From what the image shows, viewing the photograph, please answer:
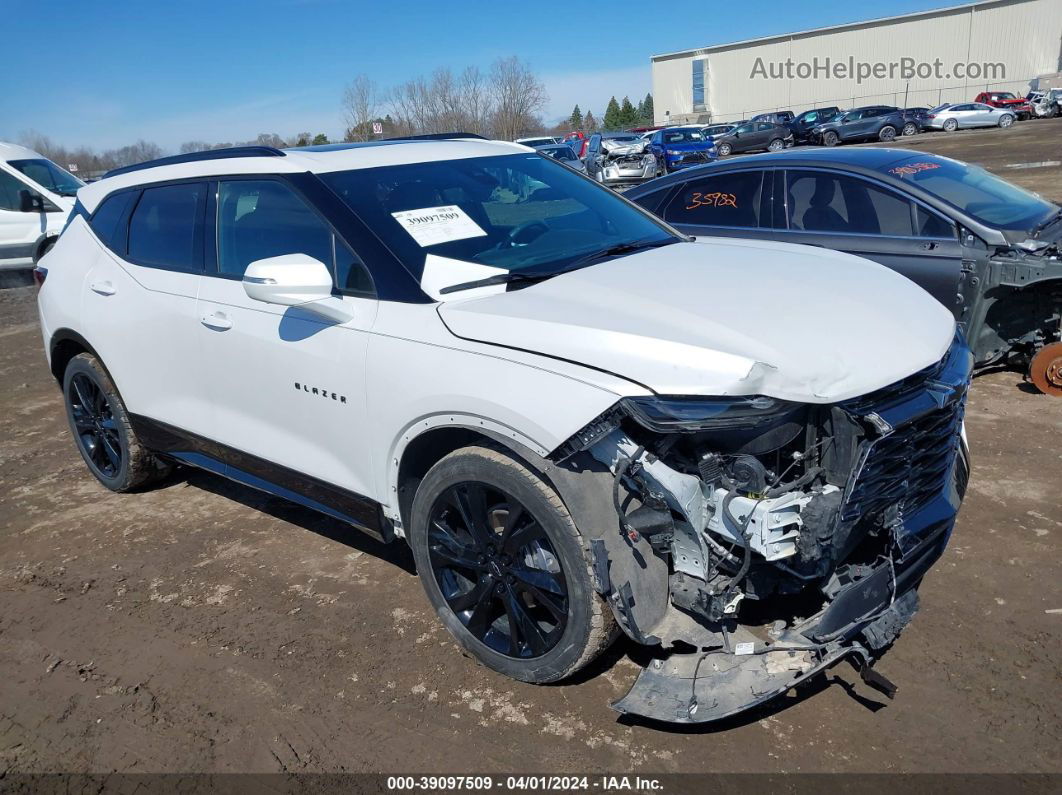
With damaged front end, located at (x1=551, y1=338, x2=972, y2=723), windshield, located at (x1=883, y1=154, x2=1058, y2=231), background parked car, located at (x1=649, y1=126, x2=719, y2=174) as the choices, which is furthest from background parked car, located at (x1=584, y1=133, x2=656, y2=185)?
damaged front end, located at (x1=551, y1=338, x2=972, y2=723)

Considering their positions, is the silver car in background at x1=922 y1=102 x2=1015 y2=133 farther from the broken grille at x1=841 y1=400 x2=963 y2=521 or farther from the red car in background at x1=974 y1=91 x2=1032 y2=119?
the broken grille at x1=841 y1=400 x2=963 y2=521

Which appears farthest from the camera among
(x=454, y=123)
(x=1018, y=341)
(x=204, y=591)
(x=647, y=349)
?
(x=454, y=123)

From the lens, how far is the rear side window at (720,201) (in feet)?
21.1

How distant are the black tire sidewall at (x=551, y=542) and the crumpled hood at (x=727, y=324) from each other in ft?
1.42

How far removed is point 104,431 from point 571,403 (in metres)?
3.64

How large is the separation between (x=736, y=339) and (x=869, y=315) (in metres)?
0.62

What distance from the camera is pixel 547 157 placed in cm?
456

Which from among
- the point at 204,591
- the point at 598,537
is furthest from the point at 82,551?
the point at 598,537

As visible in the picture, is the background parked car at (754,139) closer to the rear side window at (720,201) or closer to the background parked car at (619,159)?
the background parked car at (619,159)

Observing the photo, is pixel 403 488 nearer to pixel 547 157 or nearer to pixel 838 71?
pixel 547 157

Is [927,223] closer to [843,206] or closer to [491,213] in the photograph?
[843,206]

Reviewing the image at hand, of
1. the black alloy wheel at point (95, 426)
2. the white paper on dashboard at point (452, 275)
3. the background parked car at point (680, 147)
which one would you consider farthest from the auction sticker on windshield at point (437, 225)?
the background parked car at point (680, 147)

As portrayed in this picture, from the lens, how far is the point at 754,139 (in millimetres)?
36000

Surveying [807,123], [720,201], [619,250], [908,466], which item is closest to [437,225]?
[619,250]
